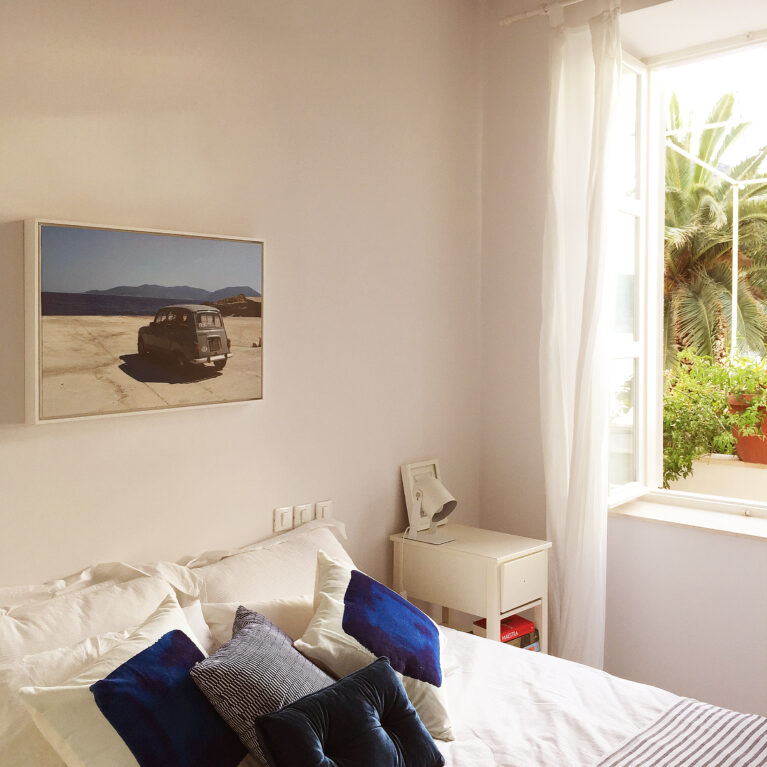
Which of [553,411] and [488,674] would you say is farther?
[553,411]

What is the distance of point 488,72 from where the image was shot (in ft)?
10.9

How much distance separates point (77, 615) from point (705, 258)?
16.5ft

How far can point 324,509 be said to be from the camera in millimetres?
2756

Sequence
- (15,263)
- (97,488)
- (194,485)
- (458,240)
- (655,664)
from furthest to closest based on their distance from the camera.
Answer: (458,240) → (655,664) → (194,485) → (97,488) → (15,263)

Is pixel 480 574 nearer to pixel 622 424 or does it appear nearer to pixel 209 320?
pixel 622 424

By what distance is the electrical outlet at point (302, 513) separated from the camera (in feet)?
8.72

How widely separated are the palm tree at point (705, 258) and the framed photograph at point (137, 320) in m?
3.56

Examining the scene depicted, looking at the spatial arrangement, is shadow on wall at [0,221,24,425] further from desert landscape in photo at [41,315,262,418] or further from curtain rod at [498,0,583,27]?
curtain rod at [498,0,583,27]

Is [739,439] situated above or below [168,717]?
above

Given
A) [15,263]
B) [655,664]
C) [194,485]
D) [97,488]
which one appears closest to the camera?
[15,263]

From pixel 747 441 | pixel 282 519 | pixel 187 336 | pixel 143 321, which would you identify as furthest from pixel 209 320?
pixel 747 441

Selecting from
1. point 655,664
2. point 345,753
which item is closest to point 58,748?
point 345,753

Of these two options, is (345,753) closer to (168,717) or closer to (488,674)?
(168,717)

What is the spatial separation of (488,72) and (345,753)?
274cm
